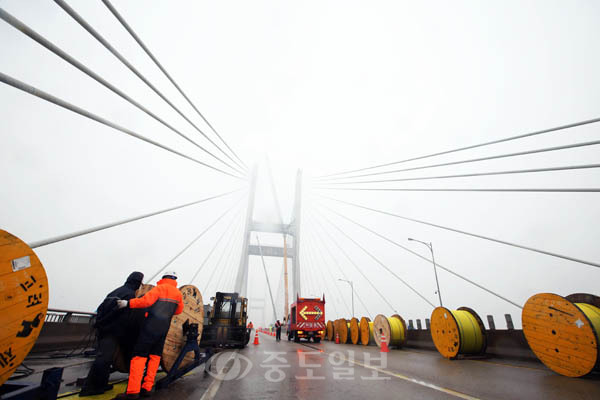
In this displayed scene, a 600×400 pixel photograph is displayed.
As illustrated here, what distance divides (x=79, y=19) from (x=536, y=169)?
10.5m

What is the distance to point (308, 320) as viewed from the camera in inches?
806

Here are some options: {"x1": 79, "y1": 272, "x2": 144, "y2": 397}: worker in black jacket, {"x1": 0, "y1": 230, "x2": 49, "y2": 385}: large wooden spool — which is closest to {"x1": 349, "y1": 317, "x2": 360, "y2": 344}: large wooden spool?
{"x1": 79, "y1": 272, "x2": 144, "y2": 397}: worker in black jacket

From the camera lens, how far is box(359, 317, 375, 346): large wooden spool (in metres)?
15.4

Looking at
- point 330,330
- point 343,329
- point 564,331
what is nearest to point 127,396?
point 564,331

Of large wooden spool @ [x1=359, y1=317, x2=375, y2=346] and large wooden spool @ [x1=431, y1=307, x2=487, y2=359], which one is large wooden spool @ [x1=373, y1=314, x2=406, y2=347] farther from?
A: large wooden spool @ [x1=431, y1=307, x2=487, y2=359]

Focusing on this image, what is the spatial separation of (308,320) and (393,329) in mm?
9219

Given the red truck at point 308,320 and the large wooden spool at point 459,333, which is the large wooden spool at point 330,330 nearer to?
the red truck at point 308,320

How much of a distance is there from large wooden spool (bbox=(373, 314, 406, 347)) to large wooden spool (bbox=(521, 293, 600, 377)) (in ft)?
23.3

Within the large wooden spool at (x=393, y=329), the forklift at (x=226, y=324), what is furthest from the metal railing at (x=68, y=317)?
the large wooden spool at (x=393, y=329)

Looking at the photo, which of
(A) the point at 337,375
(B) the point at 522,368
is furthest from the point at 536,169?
(A) the point at 337,375

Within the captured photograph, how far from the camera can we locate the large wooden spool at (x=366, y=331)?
15.4m

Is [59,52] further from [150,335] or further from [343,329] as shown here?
[343,329]

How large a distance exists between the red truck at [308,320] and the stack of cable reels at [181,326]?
1587 centimetres

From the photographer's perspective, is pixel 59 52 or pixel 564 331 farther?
pixel 564 331
